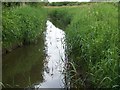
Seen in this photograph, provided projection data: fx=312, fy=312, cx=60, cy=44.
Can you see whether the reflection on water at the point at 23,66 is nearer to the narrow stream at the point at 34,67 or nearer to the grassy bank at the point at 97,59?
the narrow stream at the point at 34,67

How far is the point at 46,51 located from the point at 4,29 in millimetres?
2630

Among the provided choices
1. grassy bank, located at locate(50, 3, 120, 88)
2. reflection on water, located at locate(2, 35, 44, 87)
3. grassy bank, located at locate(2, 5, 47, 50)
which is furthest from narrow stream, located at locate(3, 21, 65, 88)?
grassy bank, located at locate(50, 3, 120, 88)

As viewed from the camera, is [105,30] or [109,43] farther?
[105,30]

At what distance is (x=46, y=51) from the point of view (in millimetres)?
13461

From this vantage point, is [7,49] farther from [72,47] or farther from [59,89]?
[59,89]

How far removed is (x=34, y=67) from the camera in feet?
35.2

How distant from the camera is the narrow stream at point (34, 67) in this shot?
878 centimetres

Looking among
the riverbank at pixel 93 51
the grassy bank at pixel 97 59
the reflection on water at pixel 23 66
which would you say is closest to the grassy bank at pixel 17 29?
the riverbank at pixel 93 51

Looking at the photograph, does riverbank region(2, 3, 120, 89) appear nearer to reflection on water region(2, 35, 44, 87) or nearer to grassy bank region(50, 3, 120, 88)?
grassy bank region(50, 3, 120, 88)

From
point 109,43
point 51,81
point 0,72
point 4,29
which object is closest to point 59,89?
point 51,81

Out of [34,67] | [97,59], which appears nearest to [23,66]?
[34,67]

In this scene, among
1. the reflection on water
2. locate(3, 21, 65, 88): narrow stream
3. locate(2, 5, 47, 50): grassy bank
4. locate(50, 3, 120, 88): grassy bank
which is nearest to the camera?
locate(50, 3, 120, 88): grassy bank

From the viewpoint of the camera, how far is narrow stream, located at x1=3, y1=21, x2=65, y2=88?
8.78 meters

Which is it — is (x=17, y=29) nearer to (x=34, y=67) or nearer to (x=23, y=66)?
(x=23, y=66)
